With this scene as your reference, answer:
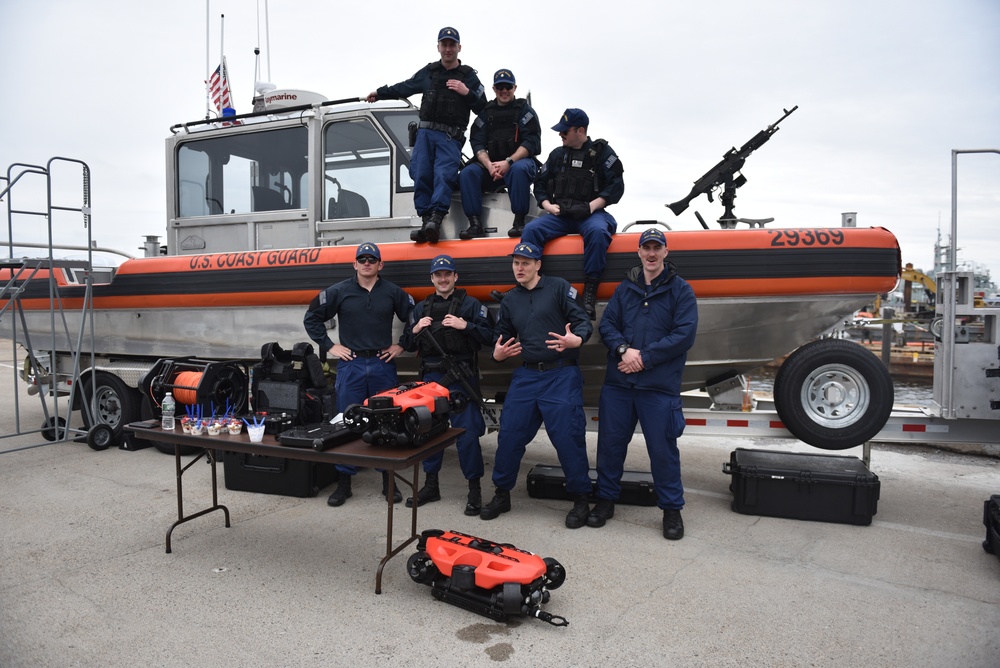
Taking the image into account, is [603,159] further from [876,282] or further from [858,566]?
[858,566]

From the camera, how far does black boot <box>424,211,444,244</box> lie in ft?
13.8

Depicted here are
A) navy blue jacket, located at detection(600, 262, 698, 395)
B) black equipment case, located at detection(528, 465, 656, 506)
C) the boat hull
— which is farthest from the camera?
black equipment case, located at detection(528, 465, 656, 506)

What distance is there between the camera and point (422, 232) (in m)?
4.25

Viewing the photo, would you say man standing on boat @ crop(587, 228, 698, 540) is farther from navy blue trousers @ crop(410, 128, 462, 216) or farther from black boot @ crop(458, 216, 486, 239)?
navy blue trousers @ crop(410, 128, 462, 216)

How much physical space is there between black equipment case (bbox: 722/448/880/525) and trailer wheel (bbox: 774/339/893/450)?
176 millimetres

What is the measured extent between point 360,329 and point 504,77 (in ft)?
6.25

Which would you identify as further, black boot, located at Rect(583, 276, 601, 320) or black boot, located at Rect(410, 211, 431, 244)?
black boot, located at Rect(410, 211, 431, 244)

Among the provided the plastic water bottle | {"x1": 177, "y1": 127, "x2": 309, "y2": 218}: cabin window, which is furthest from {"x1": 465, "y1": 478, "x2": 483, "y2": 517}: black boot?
{"x1": 177, "y1": 127, "x2": 309, "y2": 218}: cabin window

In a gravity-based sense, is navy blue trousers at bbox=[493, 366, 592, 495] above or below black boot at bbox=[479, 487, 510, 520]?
above

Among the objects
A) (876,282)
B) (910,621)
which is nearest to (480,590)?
(910,621)

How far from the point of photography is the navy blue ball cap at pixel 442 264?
392 cm

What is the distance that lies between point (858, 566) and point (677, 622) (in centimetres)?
125

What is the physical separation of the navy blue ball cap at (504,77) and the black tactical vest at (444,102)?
23cm

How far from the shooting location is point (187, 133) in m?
5.42
